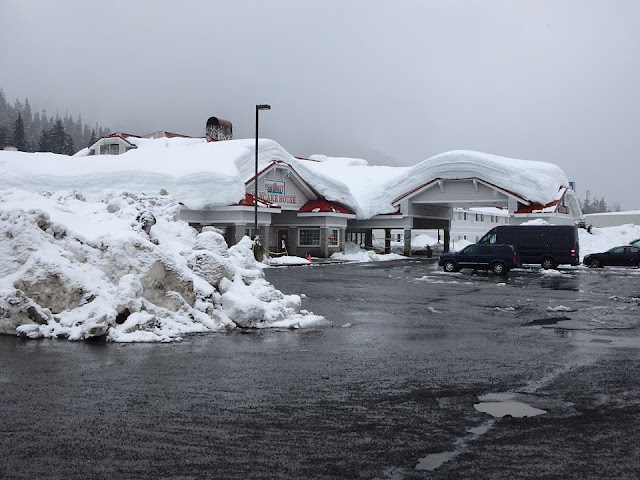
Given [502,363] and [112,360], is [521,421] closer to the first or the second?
[502,363]

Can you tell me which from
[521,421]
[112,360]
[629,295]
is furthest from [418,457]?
[629,295]

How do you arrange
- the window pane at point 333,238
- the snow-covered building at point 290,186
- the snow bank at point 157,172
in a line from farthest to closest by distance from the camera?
the window pane at point 333,238, the snow-covered building at point 290,186, the snow bank at point 157,172

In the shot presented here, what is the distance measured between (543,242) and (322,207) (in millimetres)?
16209

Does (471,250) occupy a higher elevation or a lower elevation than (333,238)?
Result: lower

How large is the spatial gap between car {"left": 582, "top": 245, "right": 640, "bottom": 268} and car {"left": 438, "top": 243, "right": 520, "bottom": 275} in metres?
8.18

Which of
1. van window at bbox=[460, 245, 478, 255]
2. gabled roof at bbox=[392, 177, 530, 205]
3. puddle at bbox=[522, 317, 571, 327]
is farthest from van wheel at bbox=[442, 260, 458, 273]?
puddle at bbox=[522, 317, 571, 327]

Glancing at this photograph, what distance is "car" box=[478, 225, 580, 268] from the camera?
109 feet

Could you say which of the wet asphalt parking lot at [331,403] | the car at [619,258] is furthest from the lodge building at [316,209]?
the wet asphalt parking lot at [331,403]

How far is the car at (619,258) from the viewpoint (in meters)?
35.2

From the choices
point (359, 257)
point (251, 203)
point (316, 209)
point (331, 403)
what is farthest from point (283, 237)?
point (331, 403)

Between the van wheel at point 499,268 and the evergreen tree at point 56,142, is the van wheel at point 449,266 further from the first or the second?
the evergreen tree at point 56,142

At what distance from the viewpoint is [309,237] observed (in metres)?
45.5

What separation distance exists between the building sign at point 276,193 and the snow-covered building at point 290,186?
0.22 feet

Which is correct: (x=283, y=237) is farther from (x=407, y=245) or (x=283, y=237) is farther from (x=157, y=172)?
(x=157, y=172)
